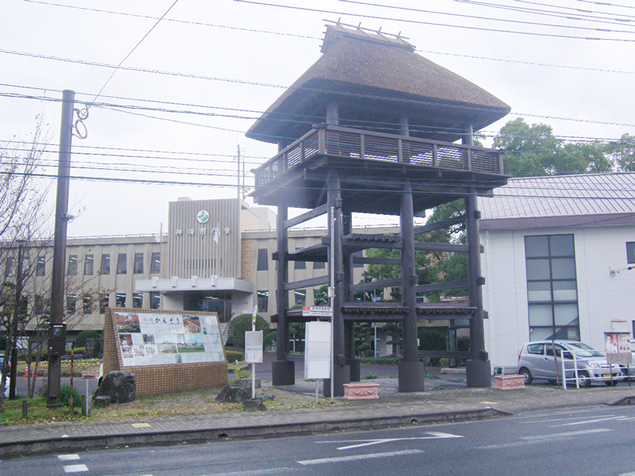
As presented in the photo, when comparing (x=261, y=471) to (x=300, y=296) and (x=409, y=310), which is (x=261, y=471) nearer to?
(x=409, y=310)

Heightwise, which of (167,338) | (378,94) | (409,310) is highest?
(378,94)

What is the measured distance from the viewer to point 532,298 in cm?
2972

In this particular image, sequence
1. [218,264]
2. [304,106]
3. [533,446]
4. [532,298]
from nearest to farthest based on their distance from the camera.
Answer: [533,446] < [304,106] < [532,298] < [218,264]

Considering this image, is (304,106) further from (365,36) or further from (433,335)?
(433,335)

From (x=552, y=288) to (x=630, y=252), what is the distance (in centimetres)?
396

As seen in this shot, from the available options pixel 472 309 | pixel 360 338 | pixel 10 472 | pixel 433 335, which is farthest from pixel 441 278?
pixel 10 472

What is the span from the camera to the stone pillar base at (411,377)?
64.0ft

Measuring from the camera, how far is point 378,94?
19875 millimetres

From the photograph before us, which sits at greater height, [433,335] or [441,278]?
[441,278]

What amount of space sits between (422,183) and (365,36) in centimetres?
613

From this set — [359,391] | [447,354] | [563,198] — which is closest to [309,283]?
[359,391]

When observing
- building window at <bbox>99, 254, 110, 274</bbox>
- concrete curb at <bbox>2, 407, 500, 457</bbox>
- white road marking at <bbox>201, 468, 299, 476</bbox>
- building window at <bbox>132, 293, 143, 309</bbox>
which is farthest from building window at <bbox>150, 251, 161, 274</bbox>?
white road marking at <bbox>201, 468, 299, 476</bbox>

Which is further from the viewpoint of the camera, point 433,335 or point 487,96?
point 433,335

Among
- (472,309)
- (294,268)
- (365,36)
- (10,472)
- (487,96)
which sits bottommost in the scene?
(10,472)
